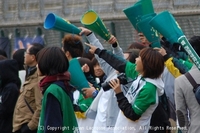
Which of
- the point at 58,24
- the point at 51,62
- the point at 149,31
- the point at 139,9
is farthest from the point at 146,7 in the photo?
the point at 51,62

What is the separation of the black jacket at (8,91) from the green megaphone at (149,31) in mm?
2603

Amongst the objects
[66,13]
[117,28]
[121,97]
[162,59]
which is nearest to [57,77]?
[121,97]

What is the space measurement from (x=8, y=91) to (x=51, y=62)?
10.3 feet

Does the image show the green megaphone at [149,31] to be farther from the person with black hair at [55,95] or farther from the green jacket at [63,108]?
the green jacket at [63,108]

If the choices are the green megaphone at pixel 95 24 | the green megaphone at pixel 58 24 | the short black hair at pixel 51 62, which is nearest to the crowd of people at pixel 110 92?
the short black hair at pixel 51 62

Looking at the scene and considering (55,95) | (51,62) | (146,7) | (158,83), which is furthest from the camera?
(146,7)

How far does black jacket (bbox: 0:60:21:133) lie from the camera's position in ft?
28.3

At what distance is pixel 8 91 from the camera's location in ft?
28.6

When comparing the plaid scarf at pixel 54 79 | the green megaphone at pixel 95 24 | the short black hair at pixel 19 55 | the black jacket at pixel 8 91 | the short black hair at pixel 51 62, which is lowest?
the black jacket at pixel 8 91

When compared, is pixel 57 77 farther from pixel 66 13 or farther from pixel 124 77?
pixel 66 13

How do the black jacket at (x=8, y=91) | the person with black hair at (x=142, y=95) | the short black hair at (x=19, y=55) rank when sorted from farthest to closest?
the short black hair at (x=19, y=55), the black jacket at (x=8, y=91), the person with black hair at (x=142, y=95)

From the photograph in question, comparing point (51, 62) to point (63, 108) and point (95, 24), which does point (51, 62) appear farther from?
point (95, 24)

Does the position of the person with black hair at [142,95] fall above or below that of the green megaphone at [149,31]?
below

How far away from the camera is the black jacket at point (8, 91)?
864 centimetres
